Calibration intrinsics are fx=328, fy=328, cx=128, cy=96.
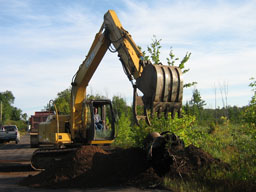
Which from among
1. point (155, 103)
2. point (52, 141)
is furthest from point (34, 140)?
point (155, 103)

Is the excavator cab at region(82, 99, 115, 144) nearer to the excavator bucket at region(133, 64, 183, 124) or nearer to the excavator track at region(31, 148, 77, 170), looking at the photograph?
the excavator track at region(31, 148, 77, 170)

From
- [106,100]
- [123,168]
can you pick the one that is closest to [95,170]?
[123,168]

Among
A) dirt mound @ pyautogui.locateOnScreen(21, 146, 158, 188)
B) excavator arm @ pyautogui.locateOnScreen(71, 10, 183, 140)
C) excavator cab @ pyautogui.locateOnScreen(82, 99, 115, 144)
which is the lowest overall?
dirt mound @ pyautogui.locateOnScreen(21, 146, 158, 188)

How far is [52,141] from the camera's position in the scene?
44.7 feet

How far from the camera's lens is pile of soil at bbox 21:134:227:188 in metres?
9.34

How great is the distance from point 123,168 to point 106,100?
4329 mm

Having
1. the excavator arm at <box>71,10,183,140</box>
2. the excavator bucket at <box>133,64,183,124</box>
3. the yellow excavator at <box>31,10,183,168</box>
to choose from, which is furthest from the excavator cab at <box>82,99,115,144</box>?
the excavator bucket at <box>133,64,183,124</box>

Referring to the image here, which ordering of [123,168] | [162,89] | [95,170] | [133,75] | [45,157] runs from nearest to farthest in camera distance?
[162,89]
[133,75]
[95,170]
[123,168]
[45,157]

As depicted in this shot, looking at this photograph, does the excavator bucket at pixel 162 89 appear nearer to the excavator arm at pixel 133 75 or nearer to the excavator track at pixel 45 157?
the excavator arm at pixel 133 75

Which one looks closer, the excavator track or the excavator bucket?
the excavator bucket

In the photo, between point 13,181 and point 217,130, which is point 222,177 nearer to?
point 13,181

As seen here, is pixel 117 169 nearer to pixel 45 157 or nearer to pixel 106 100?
pixel 45 157

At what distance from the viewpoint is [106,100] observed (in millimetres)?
Result: 13688

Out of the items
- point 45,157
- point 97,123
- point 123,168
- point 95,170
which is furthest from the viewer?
point 97,123
